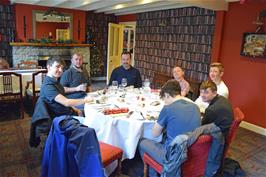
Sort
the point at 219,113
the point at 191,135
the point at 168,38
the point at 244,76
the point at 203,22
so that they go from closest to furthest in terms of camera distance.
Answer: the point at 191,135
the point at 219,113
the point at 244,76
the point at 203,22
the point at 168,38

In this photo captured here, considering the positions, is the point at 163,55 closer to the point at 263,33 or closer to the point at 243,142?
the point at 263,33

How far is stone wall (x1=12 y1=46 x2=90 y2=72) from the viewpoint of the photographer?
6.71 metres

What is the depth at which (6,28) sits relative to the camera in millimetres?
6527

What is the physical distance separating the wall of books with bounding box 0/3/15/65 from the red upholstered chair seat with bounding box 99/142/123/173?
567 cm

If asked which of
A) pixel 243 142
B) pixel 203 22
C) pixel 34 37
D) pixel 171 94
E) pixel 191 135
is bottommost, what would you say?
pixel 243 142

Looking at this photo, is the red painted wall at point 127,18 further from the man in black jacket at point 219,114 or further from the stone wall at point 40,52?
the man in black jacket at point 219,114

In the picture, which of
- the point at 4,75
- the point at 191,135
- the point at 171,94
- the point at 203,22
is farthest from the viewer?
the point at 203,22

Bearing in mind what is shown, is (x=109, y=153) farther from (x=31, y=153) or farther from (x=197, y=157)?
(x=31, y=153)

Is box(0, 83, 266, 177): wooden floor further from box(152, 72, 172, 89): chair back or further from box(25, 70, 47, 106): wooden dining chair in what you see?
box(152, 72, 172, 89): chair back

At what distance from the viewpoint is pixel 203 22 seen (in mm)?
5051

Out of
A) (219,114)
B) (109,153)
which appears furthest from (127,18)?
(109,153)

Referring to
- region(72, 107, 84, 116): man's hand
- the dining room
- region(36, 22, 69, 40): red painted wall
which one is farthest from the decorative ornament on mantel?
region(36, 22, 69, 40): red painted wall

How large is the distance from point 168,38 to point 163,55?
0.48 metres

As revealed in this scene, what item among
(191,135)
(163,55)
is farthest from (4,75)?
(163,55)
